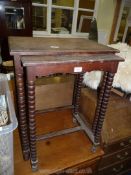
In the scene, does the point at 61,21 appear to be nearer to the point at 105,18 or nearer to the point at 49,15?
the point at 49,15

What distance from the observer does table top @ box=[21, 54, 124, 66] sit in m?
0.61

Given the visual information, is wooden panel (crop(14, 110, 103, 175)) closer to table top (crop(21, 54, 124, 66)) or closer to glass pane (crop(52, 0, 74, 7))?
table top (crop(21, 54, 124, 66))

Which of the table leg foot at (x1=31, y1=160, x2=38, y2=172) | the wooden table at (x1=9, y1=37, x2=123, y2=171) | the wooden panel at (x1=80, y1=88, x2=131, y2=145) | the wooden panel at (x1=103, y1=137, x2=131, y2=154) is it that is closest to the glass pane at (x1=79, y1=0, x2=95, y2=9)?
the wooden panel at (x1=80, y1=88, x2=131, y2=145)

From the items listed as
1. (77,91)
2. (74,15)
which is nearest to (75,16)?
(74,15)

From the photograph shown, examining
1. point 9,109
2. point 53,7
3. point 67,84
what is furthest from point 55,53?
point 53,7

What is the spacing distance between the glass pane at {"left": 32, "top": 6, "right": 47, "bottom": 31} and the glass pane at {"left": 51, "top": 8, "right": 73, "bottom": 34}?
172 millimetres

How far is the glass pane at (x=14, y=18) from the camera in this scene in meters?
2.13

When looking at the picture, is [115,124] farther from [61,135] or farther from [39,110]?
[39,110]

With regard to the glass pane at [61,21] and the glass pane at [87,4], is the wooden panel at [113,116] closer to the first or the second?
the glass pane at [61,21]

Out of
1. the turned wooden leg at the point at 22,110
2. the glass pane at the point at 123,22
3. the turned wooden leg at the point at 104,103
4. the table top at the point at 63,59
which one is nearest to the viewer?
the table top at the point at 63,59

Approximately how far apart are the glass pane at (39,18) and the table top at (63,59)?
7.97ft

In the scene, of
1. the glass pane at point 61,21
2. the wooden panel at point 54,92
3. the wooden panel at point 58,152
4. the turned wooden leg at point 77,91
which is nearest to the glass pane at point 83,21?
the glass pane at point 61,21

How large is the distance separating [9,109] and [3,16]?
72.9 inches

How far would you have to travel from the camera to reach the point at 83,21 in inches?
128
